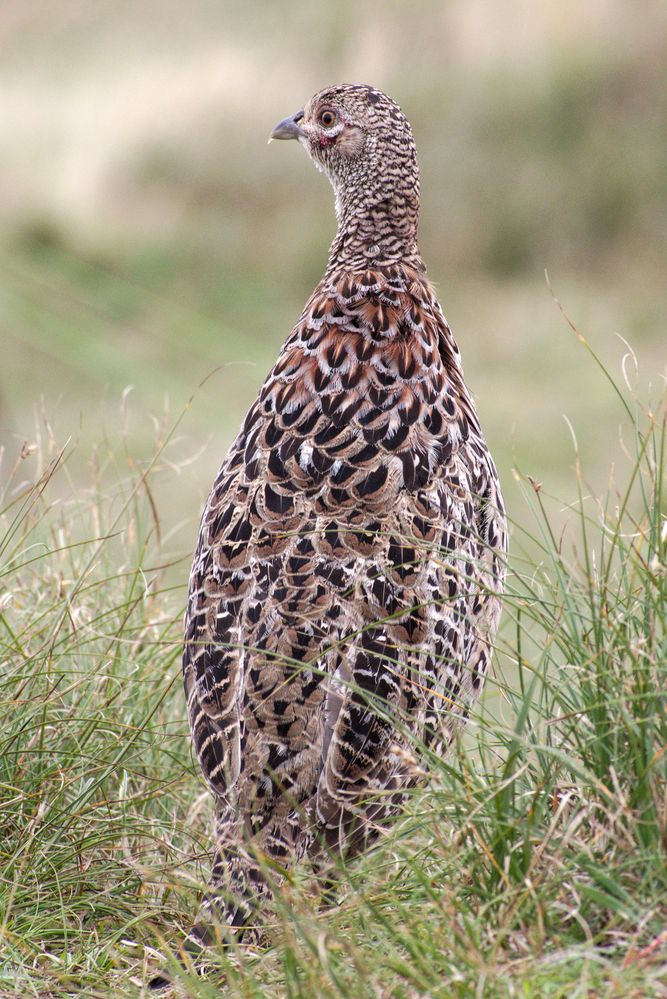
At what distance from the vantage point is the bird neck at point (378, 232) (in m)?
4.96

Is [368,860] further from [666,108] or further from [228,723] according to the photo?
[666,108]

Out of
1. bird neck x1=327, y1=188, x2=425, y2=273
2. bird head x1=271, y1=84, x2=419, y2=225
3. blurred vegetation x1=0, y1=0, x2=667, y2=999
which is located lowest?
bird neck x1=327, y1=188, x2=425, y2=273

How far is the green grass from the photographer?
2998 mm

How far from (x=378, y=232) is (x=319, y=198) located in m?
13.9

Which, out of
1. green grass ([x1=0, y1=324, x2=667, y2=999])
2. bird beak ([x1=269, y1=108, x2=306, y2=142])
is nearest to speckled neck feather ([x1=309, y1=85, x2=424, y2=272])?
bird beak ([x1=269, y1=108, x2=306, y2=142])

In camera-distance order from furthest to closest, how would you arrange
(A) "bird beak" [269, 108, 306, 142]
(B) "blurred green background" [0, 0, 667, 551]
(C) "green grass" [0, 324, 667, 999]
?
(B) "blurred green background" [0, 0, 667, 551]
(A) "bird beak" [269, 108, 306, 142]
(C) "green grass" [0, 324, 667, 999]

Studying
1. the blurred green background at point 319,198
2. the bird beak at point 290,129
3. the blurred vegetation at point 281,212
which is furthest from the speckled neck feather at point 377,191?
the blurred green background at point 319,198

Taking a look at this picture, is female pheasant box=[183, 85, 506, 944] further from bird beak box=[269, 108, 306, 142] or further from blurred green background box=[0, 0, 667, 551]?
blurred green background box=[0, 0, 667, 551]

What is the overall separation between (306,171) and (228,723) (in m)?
15.8

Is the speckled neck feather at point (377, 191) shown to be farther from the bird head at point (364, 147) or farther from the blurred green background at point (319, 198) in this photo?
the blurred green background at point (319, 198)

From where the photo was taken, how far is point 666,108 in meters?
18.6

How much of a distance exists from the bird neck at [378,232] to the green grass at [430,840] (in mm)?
1287

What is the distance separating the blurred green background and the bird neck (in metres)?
11.2

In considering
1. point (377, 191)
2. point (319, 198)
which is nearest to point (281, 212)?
point (319, 198)
